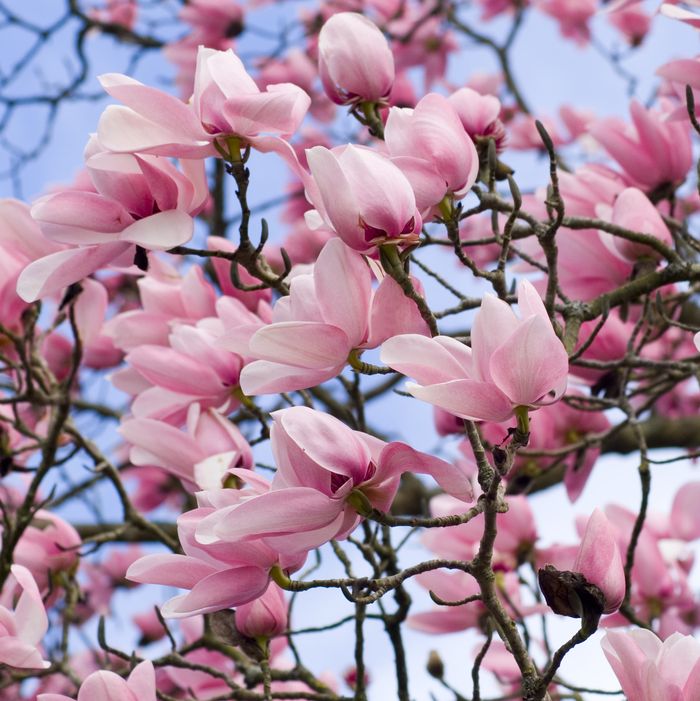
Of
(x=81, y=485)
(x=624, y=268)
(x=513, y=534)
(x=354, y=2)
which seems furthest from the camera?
(x=354, y=2)

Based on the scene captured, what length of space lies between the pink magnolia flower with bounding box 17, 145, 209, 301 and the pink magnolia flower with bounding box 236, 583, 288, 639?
1.20ft

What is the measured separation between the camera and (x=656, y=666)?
0.79 metres

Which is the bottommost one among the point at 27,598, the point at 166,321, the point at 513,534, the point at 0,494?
the point at 0,494

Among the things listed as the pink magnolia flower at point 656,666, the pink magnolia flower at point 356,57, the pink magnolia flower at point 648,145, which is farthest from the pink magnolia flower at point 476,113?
the pink magnolia flower at point 656,666

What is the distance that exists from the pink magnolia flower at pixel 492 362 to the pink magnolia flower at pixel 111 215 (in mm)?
274

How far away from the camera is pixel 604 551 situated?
782 millimetres

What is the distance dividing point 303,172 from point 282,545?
349 millimetres

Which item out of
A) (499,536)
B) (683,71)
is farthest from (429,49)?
(683,71)

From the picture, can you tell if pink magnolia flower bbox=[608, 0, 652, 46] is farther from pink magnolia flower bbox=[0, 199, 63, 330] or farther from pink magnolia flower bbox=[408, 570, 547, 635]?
pink magnolia flower bbox=[0, 199, 63, 330]

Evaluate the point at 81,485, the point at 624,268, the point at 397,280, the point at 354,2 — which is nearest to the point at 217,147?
the point at 397,280

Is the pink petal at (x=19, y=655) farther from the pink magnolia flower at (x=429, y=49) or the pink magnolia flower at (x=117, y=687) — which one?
the pink magnolia flower at (x=429, y=49)

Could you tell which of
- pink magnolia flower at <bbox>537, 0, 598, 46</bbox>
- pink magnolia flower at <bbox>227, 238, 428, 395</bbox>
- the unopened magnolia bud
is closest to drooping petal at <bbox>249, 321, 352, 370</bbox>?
pink magnolia flower at <bbox>227, 238, 428, 395</bbox>

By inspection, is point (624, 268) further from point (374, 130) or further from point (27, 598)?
point (27, 598)

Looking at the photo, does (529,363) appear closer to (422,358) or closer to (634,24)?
(422,358)
